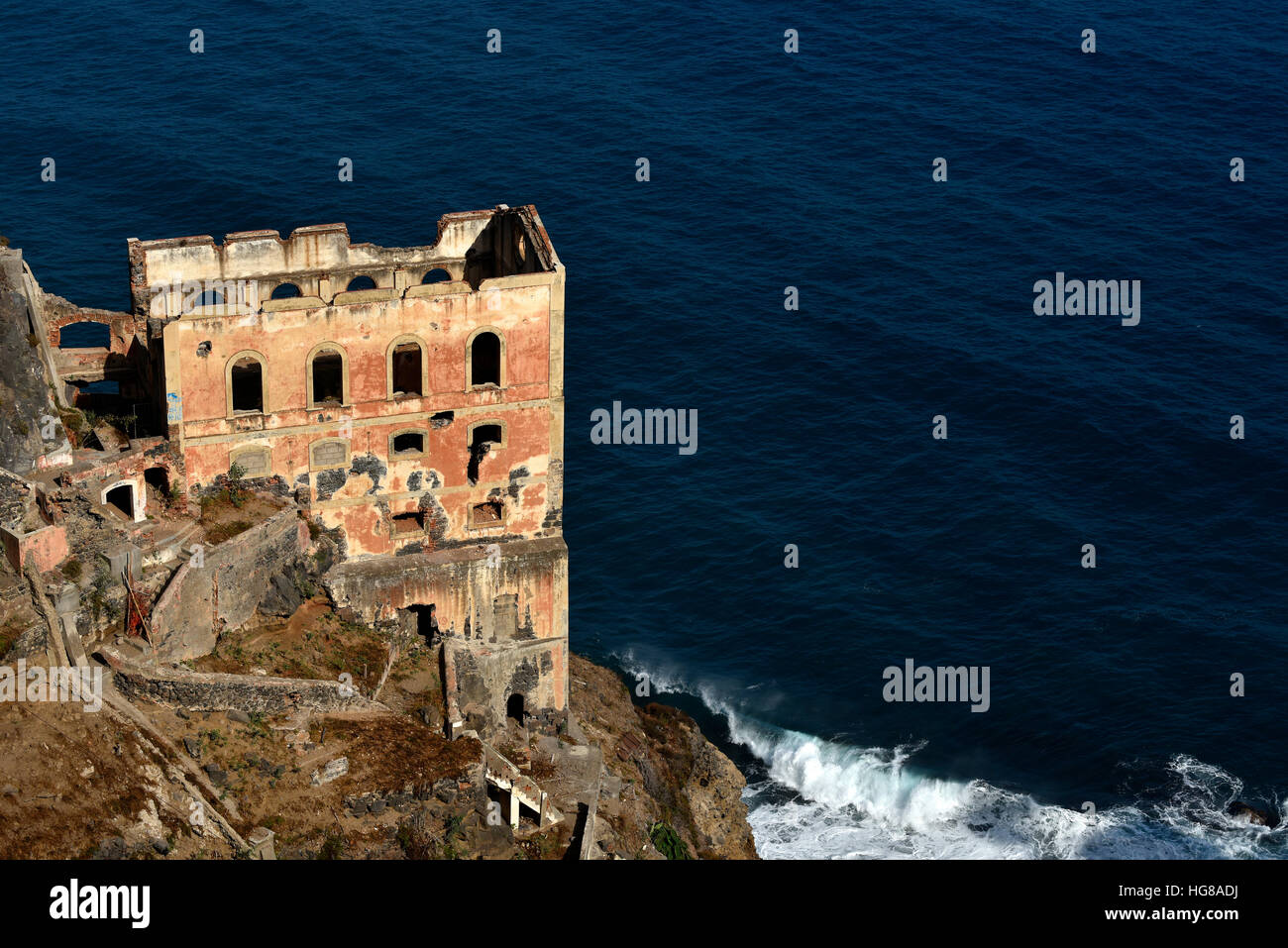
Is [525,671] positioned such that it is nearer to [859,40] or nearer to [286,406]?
[286,406]

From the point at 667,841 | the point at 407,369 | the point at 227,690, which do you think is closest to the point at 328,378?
the point at 407,369

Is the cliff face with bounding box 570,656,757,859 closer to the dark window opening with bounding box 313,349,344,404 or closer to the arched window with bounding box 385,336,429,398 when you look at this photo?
the arched window with bounding box 385,336,429,398

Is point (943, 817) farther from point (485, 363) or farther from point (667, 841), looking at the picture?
point (485, 363)

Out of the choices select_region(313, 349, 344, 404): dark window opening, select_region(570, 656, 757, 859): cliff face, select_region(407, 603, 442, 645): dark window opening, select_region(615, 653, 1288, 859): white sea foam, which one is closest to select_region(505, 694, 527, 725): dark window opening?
select_region(570, 656, 757, 859): cliff face

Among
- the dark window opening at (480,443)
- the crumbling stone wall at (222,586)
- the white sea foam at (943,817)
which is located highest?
the dark window opening at (480,443)

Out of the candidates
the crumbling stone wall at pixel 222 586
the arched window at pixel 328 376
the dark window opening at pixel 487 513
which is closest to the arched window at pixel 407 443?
the arched window at pixel 328 376

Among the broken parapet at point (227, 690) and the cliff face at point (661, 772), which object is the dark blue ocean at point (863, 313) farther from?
the broken parapet at point (227, 690)
